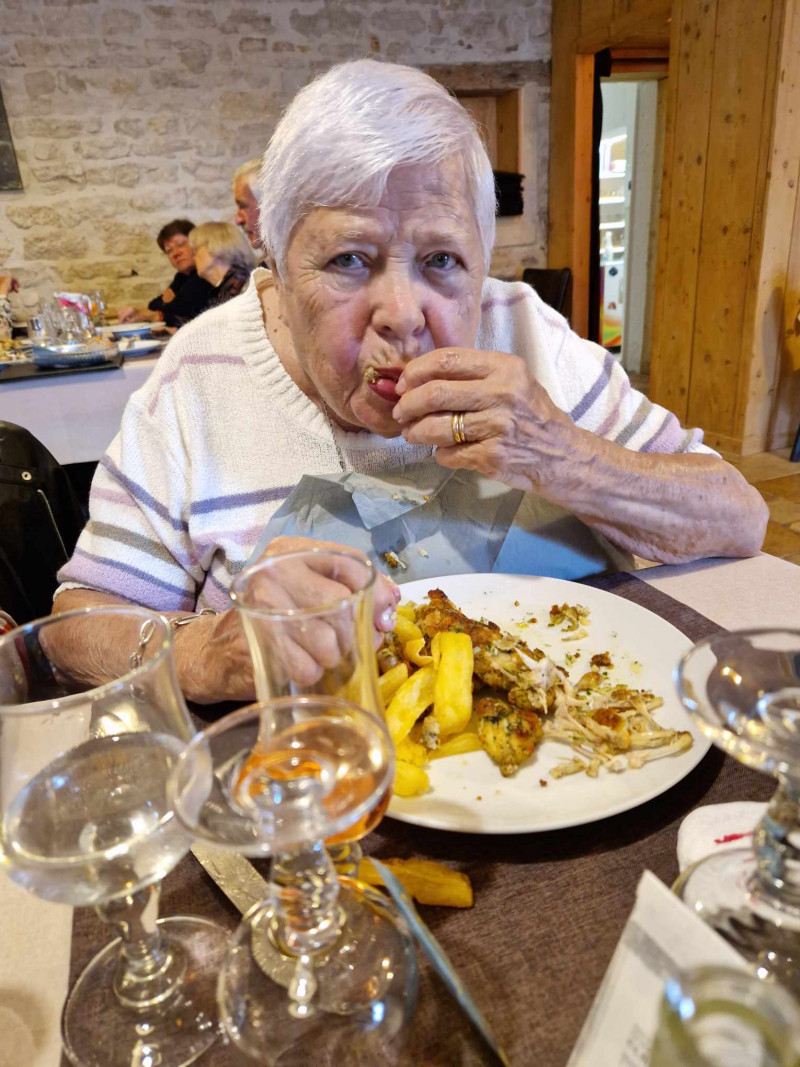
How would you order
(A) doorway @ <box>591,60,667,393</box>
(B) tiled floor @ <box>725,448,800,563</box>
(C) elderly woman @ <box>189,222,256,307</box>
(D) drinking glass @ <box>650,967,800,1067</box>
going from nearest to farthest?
(D) drinking glass @ <box>650,967,800,1067</box> → (B) tiled floor @ <box>725,448,800,563</box> → (C) elderly woman @ <box>189,222,256,307</box> → (A) doorway @ <box>591,60,667,393</box>

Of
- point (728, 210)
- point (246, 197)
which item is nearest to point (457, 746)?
point (246, 197)

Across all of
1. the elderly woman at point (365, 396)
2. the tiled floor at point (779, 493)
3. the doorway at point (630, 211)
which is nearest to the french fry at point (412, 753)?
the elderly woman at point (365, 396)

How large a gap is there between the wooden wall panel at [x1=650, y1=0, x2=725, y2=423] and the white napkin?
420cm

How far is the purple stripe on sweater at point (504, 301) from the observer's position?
134cm

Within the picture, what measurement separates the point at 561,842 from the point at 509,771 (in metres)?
0.09

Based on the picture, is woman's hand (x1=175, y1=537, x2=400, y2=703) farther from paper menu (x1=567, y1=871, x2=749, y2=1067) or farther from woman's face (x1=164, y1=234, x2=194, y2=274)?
woman's face (x1=164, y1=234, x2=194, y2=274)

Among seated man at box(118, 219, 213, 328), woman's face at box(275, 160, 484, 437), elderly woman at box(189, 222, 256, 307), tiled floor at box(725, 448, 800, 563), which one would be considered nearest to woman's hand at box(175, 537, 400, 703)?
Result: woman's face at box(275, 160, 484, 437)

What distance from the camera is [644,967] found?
353 millimetres

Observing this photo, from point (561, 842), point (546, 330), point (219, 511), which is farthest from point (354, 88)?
point (561, 842)

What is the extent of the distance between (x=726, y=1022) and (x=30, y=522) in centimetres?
139

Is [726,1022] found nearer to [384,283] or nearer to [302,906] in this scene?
[302,906]

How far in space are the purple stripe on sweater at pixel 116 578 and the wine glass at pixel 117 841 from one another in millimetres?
607

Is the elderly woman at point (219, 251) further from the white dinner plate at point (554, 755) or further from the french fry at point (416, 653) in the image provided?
the french fry at point (416, 653)

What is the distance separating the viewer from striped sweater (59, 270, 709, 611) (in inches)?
45.8
